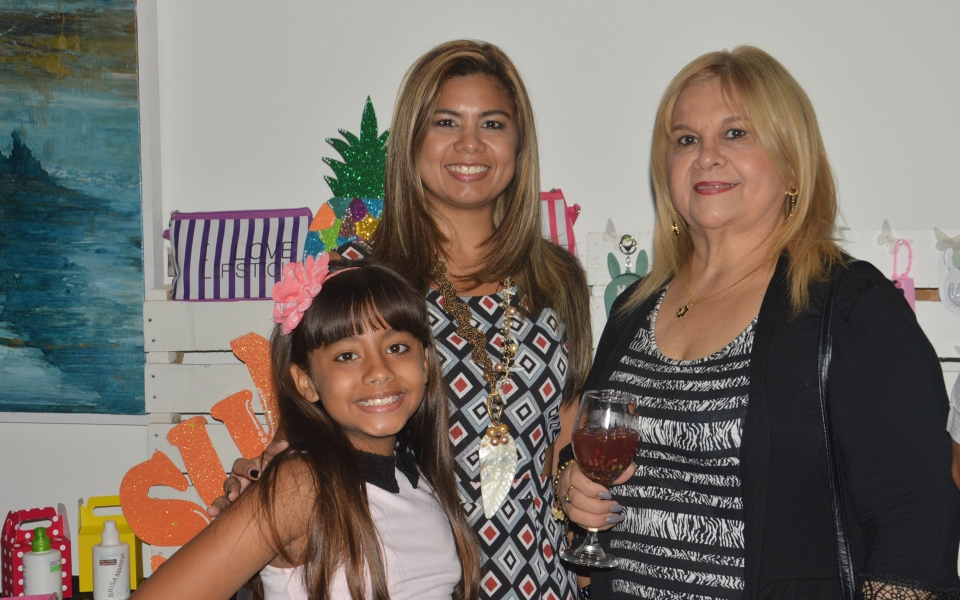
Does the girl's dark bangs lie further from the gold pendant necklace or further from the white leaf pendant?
the white leaf pendant

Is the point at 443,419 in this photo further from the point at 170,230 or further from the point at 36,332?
the point at 36,332

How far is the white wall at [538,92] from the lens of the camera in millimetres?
2646

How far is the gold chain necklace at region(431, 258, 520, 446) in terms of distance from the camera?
1930 millimetres

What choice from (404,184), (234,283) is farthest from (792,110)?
(234,283)

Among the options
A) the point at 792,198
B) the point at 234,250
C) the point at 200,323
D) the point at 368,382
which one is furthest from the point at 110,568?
the point at 792,198

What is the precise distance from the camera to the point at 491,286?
2.09 m

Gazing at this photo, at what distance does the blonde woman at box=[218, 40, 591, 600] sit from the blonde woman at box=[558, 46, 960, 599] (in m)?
0.16

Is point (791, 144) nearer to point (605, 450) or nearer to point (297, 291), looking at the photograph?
point (605, 450)

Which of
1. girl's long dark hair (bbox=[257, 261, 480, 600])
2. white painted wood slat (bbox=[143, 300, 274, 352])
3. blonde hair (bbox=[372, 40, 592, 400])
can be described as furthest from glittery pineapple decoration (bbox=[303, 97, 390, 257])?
girl's long dark hair (bbox=[257, 261, 480, 600])

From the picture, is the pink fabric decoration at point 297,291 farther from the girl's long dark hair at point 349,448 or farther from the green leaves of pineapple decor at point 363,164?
the green leaves of pineapple decor at point 363,164

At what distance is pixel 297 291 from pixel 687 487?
87 cm

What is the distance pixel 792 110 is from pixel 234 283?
192 centimetres

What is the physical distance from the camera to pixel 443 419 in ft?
6.07

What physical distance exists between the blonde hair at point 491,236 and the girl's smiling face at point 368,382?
331 millimetres
